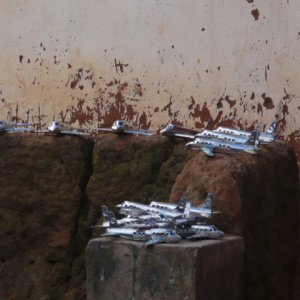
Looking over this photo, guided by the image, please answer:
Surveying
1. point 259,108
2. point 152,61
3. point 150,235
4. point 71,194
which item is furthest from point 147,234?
point 152,61

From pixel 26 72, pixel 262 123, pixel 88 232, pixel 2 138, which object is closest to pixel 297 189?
pixel 262 123

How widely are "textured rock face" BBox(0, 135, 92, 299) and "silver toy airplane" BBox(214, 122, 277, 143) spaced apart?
2.20 feet

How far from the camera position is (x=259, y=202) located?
5.44 metres

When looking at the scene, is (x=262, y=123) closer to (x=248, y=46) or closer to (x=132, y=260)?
(x=248, y=46)

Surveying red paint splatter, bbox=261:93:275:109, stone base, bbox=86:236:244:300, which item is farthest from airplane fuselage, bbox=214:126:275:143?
stone base, bbox=86:236:244:300

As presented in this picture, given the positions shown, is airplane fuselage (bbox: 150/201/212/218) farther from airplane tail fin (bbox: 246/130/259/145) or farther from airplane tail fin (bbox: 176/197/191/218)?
airplane tail fin (bbox: 246/130/259/145)

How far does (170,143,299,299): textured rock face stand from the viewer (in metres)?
5.20

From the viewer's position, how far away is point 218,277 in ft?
15.6

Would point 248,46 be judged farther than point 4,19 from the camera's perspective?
No

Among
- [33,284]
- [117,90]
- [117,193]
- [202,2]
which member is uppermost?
[202,2]

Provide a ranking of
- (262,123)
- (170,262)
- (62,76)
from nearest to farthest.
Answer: (170,262) → (262,123) → (62,76)

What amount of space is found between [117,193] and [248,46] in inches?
39.6

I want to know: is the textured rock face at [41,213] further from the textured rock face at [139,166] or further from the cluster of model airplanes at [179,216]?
the cluster of model airplanes at [179,216]

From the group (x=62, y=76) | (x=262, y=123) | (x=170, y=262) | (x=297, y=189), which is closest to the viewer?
(x=170, y=262)
